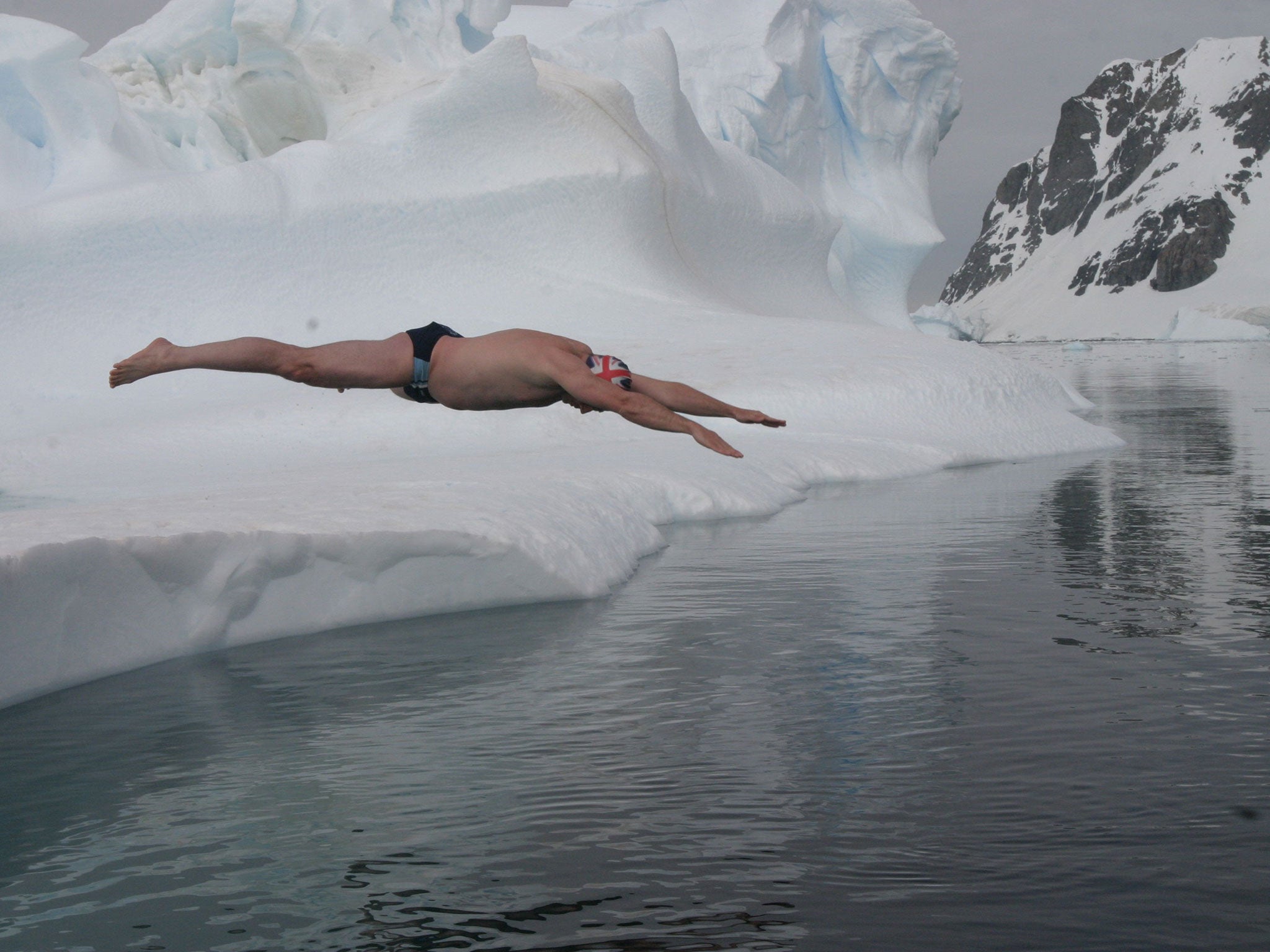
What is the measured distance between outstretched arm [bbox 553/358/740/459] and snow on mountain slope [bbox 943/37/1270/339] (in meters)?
145

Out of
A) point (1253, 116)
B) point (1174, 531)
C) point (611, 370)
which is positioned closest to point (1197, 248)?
point (1253, 116)

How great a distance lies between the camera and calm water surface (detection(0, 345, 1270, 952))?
4.05m

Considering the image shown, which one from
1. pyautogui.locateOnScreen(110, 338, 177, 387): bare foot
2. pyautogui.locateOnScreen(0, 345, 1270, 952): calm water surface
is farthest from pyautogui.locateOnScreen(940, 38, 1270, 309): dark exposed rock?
pyautogui.locateOnScreen(110, 338, 177, 387): bare foot

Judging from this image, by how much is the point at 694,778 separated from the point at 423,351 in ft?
7.91

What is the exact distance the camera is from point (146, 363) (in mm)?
6480

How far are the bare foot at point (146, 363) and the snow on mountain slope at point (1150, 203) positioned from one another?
145 meters

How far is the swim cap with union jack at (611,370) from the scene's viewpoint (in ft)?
19.9

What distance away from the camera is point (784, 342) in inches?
790

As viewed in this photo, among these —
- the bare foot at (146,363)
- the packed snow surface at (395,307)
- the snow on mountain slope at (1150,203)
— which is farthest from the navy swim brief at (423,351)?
the snow on mountain slope at (1150,203)

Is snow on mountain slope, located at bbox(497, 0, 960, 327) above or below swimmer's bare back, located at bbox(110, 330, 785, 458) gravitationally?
above

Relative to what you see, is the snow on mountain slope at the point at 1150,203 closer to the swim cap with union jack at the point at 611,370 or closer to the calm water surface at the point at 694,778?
the calm water surface at the point at 694,778

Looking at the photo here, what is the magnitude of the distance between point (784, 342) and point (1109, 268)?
162 metres

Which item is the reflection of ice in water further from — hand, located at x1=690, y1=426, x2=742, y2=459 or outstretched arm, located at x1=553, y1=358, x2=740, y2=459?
outstretched arm, located at x1=553, y1=358, x2=740, y2=459

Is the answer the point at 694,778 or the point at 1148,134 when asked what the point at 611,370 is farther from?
the point at 1148,134
